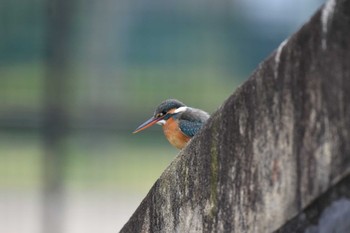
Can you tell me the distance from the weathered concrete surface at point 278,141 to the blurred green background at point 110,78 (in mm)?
10930

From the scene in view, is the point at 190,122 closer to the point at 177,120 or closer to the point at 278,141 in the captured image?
the point at 177,120

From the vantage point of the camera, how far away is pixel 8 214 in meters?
15.0

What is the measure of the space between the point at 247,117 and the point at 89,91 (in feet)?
52.4

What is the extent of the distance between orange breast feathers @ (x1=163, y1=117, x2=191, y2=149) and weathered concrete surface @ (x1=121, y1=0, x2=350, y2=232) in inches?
170

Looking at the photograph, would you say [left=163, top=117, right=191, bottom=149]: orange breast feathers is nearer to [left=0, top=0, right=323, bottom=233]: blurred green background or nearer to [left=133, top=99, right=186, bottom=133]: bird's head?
[left=133, top=99, right=186, bottom=133]: bird's head

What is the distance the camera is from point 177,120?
294 inches

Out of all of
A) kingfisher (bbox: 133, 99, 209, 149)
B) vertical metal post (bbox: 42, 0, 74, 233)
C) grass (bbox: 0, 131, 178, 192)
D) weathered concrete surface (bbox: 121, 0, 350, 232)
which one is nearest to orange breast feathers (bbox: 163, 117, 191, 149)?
kingfisher (bbox: 133, 99, 209, 149)

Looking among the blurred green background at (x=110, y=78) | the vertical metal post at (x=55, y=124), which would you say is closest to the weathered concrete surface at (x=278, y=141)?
the vertical metal post at (x=55, y=124)

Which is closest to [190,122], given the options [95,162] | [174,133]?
[174,133]

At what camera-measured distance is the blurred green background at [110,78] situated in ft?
50.6

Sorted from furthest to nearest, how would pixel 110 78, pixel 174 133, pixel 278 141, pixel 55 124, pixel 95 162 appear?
pixel 110 78, pixel 95 162, pixel 55 124, pixel 174 133, pixel 278 141

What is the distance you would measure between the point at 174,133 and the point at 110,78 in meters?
11.7

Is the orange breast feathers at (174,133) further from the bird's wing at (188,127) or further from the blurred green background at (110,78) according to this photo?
the blurred green background at (110,78)

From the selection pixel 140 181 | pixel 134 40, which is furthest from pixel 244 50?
pixel 140 181
